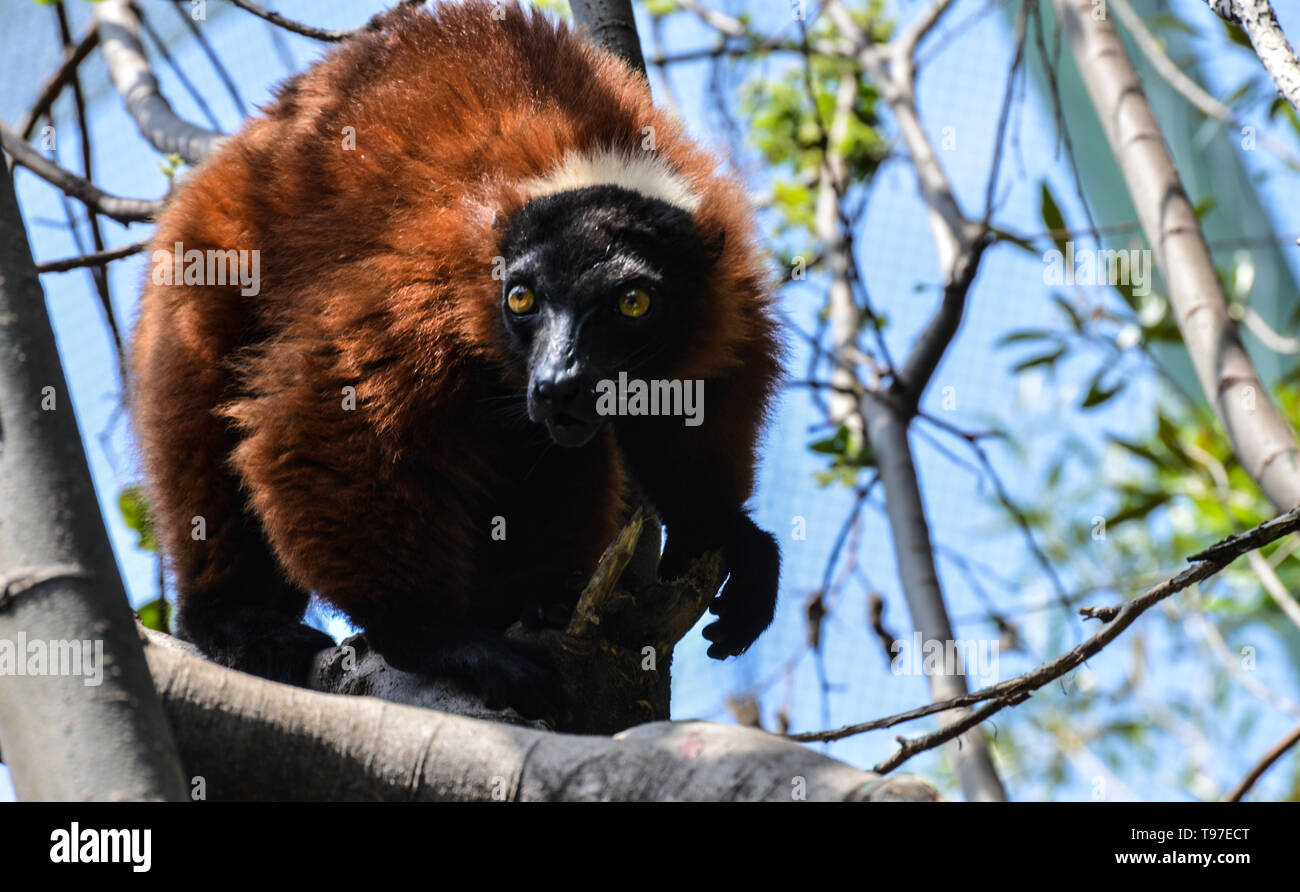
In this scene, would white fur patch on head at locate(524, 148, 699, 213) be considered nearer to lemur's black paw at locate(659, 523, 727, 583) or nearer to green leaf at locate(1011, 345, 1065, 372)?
lemur's black paw at locate(659, 523, 727, 583)

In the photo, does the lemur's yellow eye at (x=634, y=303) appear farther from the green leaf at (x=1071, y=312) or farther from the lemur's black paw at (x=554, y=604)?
the green leaf at (x=1071, y=312)

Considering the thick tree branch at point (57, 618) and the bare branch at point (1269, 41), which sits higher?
the bare branch at point (1269, 41)

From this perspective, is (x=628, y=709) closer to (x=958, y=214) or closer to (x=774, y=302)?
(x=774, y=302)

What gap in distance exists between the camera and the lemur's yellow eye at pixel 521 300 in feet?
11.4

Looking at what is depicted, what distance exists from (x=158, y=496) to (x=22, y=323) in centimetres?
210

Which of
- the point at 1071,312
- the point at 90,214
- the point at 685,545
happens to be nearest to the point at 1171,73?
the point at 1071,312

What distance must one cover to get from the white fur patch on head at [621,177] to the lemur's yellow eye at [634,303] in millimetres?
357

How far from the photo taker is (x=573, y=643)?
10.1 feet

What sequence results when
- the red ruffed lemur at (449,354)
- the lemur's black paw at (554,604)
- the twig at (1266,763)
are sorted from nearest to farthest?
the twig at (1266,763) → the red ruffed lemur at (449,354) → the lemur's black paw at (554,604)

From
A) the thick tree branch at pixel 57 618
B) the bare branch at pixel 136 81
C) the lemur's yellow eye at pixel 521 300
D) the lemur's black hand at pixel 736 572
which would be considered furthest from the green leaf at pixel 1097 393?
the thick tree branch at pixel 57 618

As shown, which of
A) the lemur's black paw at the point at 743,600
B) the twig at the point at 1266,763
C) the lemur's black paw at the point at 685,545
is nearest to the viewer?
the twig at the point at 1266,763

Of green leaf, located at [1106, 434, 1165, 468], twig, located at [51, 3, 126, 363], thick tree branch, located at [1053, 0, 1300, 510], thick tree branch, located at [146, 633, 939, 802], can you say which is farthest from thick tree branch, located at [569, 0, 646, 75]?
green leaf, located at [1106, 434, 1165, 468]

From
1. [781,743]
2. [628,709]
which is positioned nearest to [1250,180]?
[628,709]

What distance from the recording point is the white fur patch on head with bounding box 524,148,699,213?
3.64 metres
